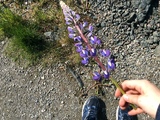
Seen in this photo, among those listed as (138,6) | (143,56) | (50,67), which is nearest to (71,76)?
(50,67)

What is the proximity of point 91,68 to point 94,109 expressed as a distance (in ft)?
1.47

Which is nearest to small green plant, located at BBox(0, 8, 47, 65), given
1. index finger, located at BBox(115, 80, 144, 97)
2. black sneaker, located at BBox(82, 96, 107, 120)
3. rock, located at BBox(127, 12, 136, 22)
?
black sneaker, located at BBox(82, 96, 107, 120)

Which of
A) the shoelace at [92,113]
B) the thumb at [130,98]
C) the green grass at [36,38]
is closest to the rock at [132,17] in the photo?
the green grass at [36,38]

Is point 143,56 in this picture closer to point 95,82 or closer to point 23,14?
point 95,82

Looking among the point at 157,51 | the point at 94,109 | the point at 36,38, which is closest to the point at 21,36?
the point at 36,38

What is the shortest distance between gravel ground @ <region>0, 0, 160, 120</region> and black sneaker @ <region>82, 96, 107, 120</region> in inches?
2.2

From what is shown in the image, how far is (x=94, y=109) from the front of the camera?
3.77m

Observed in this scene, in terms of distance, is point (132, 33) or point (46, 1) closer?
point (132, 33)

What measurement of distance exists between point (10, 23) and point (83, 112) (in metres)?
1.25

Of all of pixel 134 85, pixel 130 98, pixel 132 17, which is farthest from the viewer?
pixel 132 17

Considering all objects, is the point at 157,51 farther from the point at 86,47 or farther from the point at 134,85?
the point at 86,47

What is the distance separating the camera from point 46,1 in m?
3.85

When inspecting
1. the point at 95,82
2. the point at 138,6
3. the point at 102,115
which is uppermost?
the point at 138,6

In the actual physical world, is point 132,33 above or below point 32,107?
above
